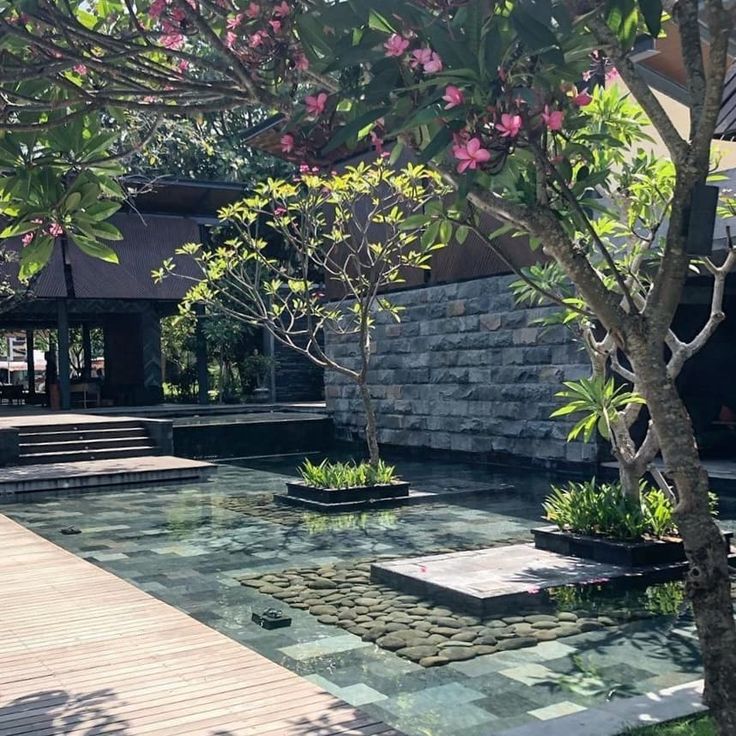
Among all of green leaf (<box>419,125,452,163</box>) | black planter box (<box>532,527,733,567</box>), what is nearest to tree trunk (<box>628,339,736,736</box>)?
green leaf (<box>419,125,452,163</box>)

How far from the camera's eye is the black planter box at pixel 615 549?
797 centimetres

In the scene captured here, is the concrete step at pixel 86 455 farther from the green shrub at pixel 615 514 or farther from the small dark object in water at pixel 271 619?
the small dark object in water at pixel 271 619

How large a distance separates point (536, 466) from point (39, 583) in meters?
9.85

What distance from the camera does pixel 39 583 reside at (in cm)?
779

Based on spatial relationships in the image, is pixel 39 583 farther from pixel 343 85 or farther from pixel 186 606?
pixel 343 85

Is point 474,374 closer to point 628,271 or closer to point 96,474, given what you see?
point 96,474

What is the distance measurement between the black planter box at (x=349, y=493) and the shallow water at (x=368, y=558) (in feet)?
1.37

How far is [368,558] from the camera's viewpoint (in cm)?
912

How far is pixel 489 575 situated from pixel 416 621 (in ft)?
3.50

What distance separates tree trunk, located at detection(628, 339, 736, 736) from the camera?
145 inches

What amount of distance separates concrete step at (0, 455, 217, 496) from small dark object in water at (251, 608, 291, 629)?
29.7 feet

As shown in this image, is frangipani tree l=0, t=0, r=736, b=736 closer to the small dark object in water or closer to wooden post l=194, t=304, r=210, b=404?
the small dark object in water

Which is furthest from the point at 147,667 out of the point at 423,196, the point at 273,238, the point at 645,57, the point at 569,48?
the point at 273,238

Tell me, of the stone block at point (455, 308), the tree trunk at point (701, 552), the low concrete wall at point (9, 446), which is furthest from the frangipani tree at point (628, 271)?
→ the low concrete wall at point (9, 446)
